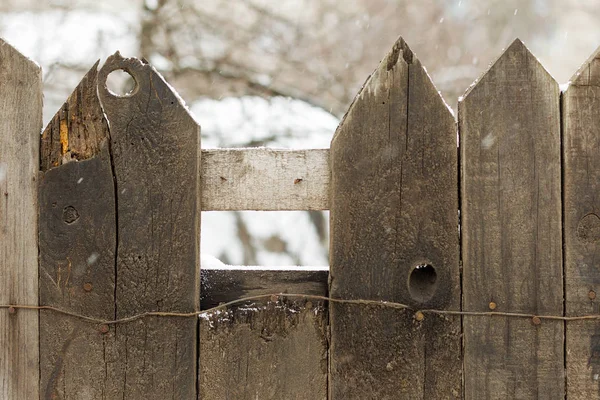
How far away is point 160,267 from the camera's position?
1.87 metres

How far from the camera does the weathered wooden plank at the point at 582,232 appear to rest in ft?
6.01

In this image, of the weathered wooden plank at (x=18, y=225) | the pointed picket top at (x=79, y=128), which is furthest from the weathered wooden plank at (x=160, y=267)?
the weathered wooden plank at (x=18, y=225)

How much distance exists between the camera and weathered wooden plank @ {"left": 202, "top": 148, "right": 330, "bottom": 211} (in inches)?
74.9

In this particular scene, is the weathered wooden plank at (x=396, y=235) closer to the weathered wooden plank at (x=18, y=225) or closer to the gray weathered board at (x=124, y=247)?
the gray weathered board at (x=124, y=247)

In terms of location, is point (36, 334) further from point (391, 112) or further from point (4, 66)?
point (391, 112)

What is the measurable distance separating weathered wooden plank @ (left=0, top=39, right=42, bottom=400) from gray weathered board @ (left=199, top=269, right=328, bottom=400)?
0.49 metres

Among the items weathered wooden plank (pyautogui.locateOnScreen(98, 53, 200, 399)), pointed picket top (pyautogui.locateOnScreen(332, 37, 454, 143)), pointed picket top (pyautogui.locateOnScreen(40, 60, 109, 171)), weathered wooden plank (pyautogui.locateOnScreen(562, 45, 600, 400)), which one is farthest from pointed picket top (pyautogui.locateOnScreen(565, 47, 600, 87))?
pointed picket top (pyautogui.locateOnScreen(40, 60, 109, 171))

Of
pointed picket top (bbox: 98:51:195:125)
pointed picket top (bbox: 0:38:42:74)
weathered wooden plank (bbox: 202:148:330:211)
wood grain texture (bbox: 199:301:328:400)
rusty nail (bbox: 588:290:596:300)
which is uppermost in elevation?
pointed picket top (bbox: 0:38:42:74)

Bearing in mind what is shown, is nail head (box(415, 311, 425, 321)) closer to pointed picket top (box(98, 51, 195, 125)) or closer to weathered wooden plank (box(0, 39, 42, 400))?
pointed picket top (box(98, 51, 195, 125))

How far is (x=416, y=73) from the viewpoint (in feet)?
6.08

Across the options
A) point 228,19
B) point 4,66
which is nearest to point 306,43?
point 228,19

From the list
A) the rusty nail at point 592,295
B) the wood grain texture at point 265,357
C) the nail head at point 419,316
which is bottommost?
the wood grain texture at point 265,357

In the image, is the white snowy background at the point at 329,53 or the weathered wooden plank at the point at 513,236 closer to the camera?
the weathered wooden plank at the point at 513,236

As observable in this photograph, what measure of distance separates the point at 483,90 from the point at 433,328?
0.67 m
